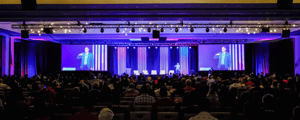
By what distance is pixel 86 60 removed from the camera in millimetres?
24953

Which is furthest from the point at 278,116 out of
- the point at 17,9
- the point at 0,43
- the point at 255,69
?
the point at 255,69

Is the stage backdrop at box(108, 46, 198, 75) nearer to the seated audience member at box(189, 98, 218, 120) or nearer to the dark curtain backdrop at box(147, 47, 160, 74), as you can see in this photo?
the dark curtain backdrop at box(147, 47, 160, 74)

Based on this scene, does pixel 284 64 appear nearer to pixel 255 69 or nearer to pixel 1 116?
pixel 255 69

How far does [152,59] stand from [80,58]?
842 cm

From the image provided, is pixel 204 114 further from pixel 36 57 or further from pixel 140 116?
pixel 36 57

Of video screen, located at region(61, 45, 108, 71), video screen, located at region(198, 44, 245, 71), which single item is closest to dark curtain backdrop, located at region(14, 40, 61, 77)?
video screen, located at region(61, 45, 108, 71)

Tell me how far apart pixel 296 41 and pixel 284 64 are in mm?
2825

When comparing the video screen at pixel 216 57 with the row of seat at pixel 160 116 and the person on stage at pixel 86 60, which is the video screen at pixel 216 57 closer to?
the person on stage at pixel 86 60

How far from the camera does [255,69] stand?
85.1ft

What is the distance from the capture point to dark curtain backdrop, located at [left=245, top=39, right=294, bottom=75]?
21.6 metres

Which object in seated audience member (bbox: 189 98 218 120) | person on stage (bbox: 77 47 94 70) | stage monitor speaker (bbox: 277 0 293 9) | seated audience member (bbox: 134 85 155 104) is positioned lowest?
seated audience member (bbox: 134 85 155 104)

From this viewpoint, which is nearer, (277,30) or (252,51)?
(277,30)

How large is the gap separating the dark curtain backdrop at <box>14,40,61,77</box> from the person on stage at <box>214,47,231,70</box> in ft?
57.6

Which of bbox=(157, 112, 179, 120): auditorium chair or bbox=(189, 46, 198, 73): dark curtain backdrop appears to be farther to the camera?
bbox=(189, 46, 198, 73): dark curtain backdrop
